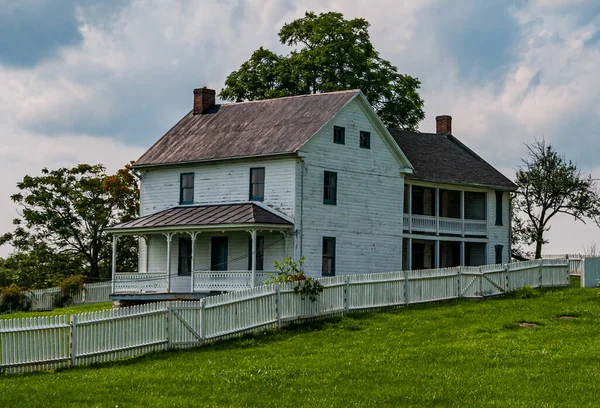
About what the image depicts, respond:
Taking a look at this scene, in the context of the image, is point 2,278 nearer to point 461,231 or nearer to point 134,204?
point 134,204

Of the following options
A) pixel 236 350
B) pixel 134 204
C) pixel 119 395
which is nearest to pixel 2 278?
pixel 134 204

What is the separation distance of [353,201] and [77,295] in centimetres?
1444

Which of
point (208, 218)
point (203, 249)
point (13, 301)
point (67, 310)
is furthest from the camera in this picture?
point (13, 301)

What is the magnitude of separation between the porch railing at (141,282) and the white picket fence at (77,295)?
6657 mm

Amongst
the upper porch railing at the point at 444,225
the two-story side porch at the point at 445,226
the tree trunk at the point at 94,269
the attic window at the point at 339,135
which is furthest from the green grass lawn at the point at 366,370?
the tree trunk at the point at 94,269

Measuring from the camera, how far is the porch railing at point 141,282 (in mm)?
38500

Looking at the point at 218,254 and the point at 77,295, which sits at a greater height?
the point at 218,254

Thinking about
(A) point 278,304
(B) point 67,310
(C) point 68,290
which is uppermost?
(A) point 278,304

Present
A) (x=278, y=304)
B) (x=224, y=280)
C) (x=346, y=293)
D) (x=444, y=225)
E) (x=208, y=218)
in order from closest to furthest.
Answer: (x=278, y=304), (x=346, y=293), (x=224, y=280), (x=208, y=218), (x=444, y=225)

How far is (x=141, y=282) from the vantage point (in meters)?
38.8

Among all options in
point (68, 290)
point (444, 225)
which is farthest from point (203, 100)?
point (444, 225)

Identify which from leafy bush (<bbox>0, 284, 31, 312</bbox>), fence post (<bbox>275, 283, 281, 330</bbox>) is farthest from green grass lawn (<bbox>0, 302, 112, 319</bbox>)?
fence post (<bbox>275, 283, 281, 330</bbox>)

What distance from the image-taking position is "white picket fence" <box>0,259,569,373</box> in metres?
22.5

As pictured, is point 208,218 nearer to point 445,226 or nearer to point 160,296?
point 160,296
